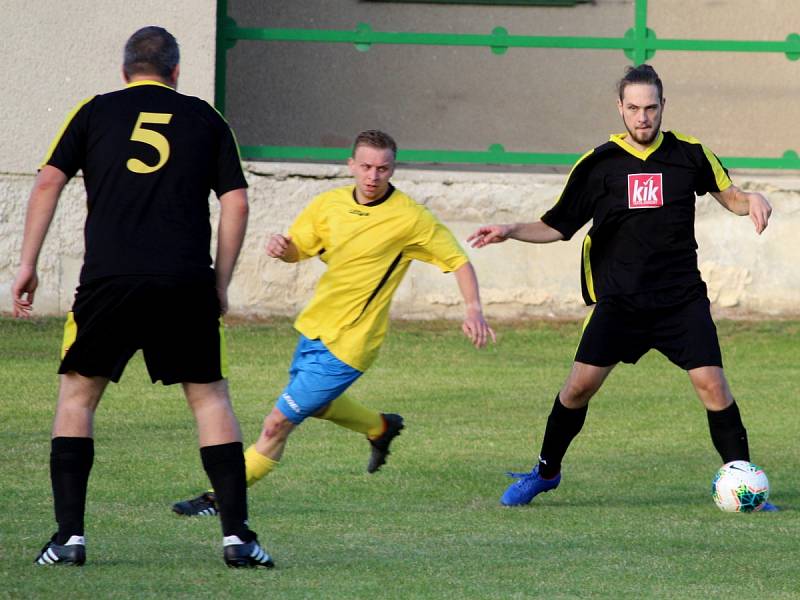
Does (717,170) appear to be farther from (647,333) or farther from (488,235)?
(488,235)

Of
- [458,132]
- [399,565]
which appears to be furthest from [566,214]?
[458,132]

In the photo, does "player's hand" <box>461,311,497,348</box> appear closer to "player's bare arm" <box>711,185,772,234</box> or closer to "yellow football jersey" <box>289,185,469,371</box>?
"yellow football jersey" <box>289,185,469,371</box>

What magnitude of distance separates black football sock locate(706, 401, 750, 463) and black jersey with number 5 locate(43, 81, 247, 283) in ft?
8.64

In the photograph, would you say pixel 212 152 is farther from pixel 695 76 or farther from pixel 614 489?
pixel 695 76

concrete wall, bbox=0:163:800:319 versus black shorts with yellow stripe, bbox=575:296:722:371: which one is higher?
concrete wall, bbox=0:163:800:319

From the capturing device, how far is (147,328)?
4.83 m

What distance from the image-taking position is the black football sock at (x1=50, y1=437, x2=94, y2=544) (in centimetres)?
483

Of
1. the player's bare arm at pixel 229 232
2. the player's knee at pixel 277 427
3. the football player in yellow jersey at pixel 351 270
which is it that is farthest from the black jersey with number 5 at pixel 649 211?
the player's bare arm at pixel 229 232

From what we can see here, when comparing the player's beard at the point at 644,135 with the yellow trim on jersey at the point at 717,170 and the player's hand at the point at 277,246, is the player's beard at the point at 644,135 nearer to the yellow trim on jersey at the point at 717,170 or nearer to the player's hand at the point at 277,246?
the yellow trim on jersey at the point at 717,170

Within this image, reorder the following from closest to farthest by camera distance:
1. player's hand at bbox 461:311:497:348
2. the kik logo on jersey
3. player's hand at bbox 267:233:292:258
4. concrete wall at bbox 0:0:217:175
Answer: player's hand at bbox 461:311:497:348 < player's hand at bbox 267:233:292:258 < the kik logo on jersey < concrete wall at bbox 0:0:217:175

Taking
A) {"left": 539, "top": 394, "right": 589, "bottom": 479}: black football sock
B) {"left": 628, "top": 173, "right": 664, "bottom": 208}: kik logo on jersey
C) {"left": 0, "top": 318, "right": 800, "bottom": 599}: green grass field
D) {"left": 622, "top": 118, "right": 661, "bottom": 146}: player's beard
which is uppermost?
{"left": 622, "top": 118, "right": 661, "bottom": 146}: player's beard

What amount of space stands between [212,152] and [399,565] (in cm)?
154

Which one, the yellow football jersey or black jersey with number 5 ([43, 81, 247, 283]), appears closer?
black jersey with number 5 ([43, 81, 247, 283])

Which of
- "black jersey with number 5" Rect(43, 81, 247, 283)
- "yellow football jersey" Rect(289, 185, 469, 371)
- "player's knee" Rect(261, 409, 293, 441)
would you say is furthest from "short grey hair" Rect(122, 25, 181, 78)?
"player's knee" Rect(261, 409, 293, 441)
